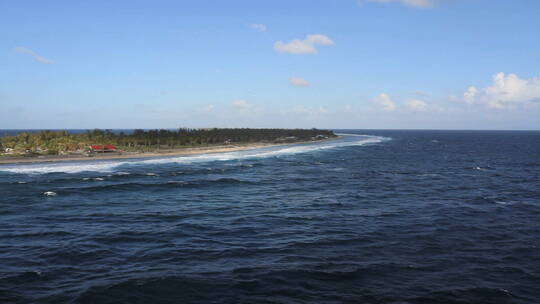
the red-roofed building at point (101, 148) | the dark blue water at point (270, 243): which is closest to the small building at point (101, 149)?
the red-roofed building at point (101, 148)

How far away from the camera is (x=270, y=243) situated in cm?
3475

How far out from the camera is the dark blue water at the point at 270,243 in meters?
24.7

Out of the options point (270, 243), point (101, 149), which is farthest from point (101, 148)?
point (270, 243)

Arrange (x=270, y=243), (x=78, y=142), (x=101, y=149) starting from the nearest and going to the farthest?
1. (x=270, y=243)
2. (x=101, y=149)
3. (x=78, y=142)

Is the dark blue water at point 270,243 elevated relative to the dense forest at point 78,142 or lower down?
lower down

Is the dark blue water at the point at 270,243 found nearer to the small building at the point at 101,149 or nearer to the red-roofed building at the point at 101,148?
the small building at the point at 101,149

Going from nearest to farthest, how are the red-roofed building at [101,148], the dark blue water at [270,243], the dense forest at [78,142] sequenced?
the dark blue water at [270,243], the dense forest at [78,142], the red-roofed building at [101,148]

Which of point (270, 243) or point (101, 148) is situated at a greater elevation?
point (101, 148)

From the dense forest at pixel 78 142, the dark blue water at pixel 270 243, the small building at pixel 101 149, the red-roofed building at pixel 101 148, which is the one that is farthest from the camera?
the red-roofed building at pixel 101 148

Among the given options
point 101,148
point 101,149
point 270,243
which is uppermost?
point 101,148

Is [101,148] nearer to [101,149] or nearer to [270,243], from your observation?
[101,149]

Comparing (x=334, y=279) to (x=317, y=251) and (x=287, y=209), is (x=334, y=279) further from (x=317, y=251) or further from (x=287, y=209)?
(x=287, y=209)

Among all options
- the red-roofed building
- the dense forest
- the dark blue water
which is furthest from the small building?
the dark blue water

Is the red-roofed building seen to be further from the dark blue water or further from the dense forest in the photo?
the dark blue water
